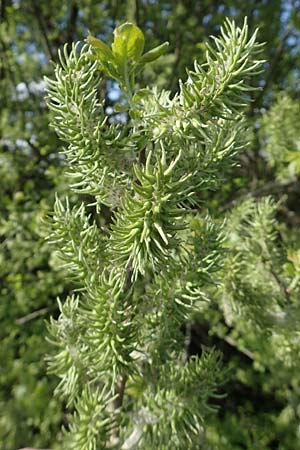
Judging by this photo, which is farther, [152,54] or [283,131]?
[283,131]

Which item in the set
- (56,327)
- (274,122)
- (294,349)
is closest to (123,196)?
(56,327)

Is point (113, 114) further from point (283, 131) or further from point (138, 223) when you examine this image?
point (138, 223)

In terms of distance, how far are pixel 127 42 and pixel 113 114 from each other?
1.16m

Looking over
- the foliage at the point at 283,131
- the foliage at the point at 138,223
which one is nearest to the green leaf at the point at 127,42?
the foliage at the point at 138,223

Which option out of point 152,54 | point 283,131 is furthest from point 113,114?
point 152,54

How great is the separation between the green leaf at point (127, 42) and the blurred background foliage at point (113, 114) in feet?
3.64

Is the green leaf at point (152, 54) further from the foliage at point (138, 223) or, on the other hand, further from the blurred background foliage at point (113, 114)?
the blurred background foliage at point (113, 114)

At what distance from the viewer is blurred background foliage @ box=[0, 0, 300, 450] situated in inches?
72.4

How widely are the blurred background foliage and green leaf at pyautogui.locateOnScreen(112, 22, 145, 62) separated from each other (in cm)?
111

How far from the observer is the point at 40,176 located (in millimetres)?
2246

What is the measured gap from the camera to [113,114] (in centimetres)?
166

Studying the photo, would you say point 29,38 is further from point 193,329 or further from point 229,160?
point 229,160

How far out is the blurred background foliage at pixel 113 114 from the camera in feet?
6.03

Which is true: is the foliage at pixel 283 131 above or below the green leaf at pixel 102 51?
above
